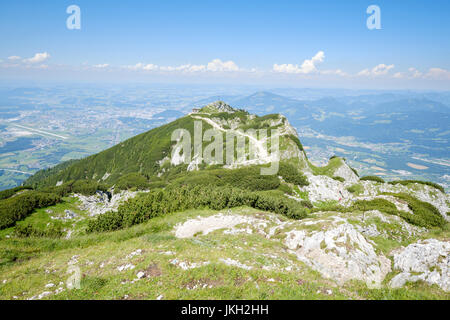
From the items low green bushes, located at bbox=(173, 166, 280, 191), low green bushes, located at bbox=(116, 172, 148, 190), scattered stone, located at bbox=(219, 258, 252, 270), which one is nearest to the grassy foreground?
scattered stone, located at bbox=(219, 258, 252, 270)

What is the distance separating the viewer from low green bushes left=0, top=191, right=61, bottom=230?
1557 inches

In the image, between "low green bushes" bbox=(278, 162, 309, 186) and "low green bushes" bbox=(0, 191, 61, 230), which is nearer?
"low green bushes" bbox=(0, 191, 61, 230)

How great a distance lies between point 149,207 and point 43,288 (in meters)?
21.6

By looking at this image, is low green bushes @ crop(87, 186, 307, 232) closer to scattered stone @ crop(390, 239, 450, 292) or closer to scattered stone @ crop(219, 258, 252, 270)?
scattered stone @ crop(390, 239, 450, 292)

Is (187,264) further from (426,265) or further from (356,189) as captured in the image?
(356,189)

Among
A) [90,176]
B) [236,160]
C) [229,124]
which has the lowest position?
[90,176]

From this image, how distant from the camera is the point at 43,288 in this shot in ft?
43.5

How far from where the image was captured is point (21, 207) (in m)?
42.9

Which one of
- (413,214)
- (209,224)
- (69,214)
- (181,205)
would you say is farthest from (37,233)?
(413,214)
